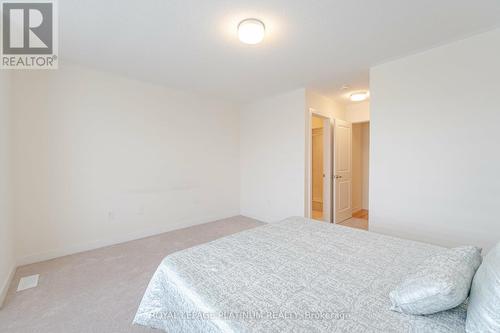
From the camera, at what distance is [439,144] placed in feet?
7.61

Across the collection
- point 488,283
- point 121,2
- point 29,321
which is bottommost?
point 29,321

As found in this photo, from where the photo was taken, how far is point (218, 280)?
1192 mm

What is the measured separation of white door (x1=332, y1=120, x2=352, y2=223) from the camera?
4.12 meters

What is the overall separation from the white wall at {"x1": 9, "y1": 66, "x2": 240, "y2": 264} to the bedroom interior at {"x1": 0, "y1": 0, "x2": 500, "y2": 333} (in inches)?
0.8

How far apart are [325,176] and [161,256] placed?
10.2 ft

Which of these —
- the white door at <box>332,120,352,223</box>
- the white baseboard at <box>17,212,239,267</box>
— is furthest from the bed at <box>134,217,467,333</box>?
the white door at <box>332,120,352,223</box>

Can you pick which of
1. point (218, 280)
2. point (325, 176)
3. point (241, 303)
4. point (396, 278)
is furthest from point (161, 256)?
point (325, 176)

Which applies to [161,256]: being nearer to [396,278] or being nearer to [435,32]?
[396,278]

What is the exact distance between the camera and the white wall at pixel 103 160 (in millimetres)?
2586

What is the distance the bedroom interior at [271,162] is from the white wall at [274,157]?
0.04 meters

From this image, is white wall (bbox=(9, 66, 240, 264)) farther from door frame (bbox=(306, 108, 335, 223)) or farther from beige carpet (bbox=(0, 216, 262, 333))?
door frame (bbox=(306, 108, 335, 223))

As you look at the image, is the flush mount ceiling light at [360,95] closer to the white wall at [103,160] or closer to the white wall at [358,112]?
the white wall at [358,112]

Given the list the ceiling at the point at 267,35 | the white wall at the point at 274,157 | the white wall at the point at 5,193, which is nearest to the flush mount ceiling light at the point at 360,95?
the ceiling at the point at 267,35

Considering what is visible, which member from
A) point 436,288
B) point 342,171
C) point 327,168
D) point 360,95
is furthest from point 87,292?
point 360,95
